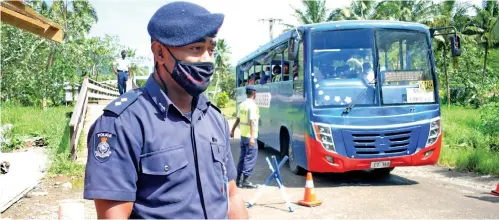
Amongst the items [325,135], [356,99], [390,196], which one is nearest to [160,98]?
[390,196]

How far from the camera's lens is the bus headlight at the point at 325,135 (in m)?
8.64

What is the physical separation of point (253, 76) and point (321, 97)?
591cm

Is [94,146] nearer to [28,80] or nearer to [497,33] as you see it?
[28,80]

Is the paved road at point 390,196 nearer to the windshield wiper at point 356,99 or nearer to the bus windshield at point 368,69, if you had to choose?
the windshield wiper at point 356,99

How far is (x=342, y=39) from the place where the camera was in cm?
909

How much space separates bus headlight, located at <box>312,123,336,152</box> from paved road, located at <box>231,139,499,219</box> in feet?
2.59

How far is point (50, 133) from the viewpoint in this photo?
11781mm

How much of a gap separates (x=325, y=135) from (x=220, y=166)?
6744 millimetres

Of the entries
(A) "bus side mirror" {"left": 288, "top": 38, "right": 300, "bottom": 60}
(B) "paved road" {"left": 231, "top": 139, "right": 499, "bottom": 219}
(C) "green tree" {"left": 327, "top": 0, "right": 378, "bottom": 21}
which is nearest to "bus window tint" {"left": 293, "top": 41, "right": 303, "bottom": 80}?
(A) "bus side mirror" {"left": 288, "top": 38, "right": 300, "bottom": 60}

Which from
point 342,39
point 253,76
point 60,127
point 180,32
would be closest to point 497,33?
point 253,76

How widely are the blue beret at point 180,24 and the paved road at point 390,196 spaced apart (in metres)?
5.14

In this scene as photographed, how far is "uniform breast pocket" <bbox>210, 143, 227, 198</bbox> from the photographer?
2049 mm

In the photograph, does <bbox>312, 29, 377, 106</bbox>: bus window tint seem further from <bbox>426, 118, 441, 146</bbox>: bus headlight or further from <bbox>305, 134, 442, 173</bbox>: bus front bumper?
<bbox>426, 118, 441, 146</bbox>: bus headlight

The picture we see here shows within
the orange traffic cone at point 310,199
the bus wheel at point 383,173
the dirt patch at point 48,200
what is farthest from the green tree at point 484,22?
the dirt patch at point 48,200
